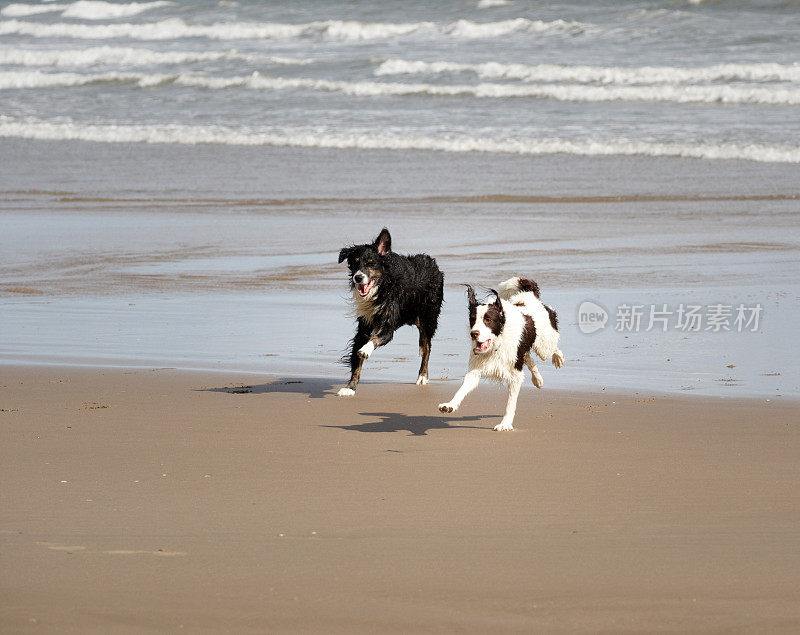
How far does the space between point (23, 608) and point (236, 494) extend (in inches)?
52.9

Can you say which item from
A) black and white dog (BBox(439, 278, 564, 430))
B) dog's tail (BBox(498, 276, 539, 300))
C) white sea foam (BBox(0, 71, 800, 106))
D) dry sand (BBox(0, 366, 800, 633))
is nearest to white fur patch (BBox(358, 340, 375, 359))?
dry sand (BBox(0, 366, 800, 633))

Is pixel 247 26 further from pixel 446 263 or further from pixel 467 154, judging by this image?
pixel 446 263

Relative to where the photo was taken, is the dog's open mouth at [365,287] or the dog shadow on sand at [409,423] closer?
the dog shadow on sand at [409,423]

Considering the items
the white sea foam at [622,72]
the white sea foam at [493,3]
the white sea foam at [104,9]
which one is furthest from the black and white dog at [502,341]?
the white sea foam at [104,9]

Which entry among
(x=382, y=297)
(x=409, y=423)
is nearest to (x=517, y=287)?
(x=382, y=297)

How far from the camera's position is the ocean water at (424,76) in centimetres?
2258

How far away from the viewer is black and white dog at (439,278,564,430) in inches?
230

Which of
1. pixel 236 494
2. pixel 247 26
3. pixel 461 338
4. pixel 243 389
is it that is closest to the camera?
pixel 236 494

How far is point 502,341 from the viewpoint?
19.6 feet

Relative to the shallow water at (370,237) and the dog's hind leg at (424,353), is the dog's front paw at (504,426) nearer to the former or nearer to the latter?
the shallow water at (370,237)

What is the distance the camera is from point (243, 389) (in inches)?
276

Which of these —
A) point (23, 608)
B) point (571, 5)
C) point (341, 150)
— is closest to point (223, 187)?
point (341, 150)

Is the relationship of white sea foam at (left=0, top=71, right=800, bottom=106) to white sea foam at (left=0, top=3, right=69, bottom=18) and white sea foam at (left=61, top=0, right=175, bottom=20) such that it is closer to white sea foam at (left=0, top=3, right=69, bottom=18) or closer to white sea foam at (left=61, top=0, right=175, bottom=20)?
white sea foam at (left=61, top=0, right=175, bottom=20)

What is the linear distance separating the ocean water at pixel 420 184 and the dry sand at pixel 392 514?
1260mm
